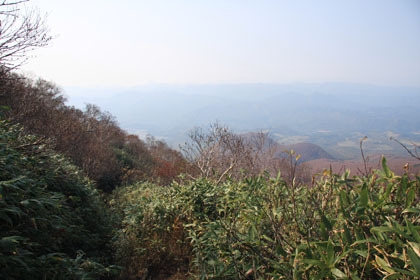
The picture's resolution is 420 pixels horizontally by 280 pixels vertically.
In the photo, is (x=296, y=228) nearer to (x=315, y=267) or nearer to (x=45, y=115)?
(x=315, y=267)

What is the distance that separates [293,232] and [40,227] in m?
2.33

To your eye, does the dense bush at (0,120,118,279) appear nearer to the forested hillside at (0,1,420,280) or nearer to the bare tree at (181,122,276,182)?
the forested hillside at (0,1,420,280)

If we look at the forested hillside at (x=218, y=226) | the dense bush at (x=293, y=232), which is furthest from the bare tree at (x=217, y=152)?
the dense bush at (x=293, y=232)

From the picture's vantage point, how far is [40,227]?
2545mm

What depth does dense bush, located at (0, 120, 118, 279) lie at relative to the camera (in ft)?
6.51

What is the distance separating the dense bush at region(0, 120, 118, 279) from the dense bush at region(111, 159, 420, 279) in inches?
22.9

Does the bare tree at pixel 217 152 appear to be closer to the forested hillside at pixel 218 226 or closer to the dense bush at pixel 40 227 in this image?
the forested hillside at pixel 218 226

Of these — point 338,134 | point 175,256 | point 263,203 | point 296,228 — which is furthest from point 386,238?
point 338,134

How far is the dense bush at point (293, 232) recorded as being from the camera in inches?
52.7

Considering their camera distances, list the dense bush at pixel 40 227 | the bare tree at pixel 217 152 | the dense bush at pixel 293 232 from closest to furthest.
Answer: the dense bush at pixel 293 232 → the dense bush at pixel 40 227 → the bare tree at pixel 217 152

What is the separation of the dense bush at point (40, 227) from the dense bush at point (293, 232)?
0.58 metres

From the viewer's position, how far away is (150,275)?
3.05 meters

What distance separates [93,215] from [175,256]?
6.14 feet

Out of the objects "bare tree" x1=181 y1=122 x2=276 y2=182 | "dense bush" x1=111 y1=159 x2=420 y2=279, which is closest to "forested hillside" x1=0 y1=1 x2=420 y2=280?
"dense bush" x1=111 y1=159 x2=420 y2=279
